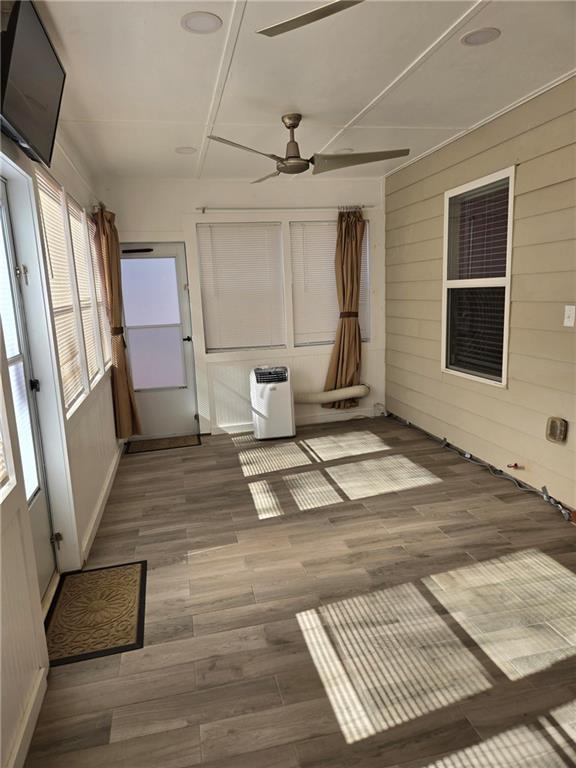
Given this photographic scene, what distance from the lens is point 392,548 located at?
2998 millimetres

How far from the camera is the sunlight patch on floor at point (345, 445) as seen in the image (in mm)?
4738

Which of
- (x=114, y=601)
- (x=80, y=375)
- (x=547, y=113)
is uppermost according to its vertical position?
(x=547, y=113)

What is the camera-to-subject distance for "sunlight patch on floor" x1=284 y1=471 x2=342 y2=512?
3676 mm

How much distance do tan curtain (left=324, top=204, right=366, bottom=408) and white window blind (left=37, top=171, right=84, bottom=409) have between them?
9.97 ft

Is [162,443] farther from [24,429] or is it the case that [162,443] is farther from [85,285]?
[24,429]

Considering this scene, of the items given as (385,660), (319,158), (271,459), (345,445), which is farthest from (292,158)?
(385,660)

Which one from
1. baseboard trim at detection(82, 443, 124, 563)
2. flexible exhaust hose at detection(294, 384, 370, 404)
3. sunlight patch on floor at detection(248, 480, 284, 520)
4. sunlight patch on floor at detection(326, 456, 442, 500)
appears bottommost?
sunlight patch on floor at detection(248, 480, 284, 520)

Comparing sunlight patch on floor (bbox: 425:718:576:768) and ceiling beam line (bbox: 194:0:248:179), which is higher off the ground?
ceiling beam line (bbox: 194:0:248:179)

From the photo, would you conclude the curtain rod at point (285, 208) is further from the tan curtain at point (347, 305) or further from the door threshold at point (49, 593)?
the door threshold at point (49, 593)

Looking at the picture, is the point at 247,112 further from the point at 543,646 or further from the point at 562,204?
the point at 543,646

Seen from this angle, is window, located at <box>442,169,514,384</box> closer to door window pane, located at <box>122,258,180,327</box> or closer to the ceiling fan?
the ceiling fan

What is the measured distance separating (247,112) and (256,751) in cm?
356

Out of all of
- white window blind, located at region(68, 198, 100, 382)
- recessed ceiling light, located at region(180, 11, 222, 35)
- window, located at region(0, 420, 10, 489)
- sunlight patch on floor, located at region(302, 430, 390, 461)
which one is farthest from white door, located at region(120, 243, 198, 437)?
window, located at region(0, 420, 10, 489)

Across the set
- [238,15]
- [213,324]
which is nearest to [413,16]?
[238,15]
